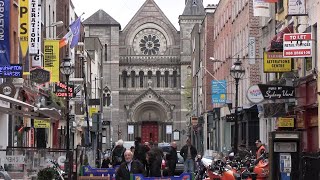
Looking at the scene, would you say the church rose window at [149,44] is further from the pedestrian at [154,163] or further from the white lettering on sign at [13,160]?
the white lettering on sign at [13,160]

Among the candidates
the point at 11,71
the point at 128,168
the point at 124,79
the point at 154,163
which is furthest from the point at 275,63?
the point at 124,79

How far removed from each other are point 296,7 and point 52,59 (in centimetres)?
1378

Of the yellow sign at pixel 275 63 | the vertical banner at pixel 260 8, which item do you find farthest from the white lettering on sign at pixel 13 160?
the vertical banner at pixel 260 8

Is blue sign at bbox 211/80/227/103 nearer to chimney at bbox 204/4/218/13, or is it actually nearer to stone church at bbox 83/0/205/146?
chimney at bbox 204/4/218/13

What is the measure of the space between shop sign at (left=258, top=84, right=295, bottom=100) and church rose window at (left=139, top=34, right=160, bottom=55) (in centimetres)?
9159

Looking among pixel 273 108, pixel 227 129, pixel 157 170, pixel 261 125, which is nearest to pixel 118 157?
pixel 157 170

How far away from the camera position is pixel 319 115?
95.7 ft

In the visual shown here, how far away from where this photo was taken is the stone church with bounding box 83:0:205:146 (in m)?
121

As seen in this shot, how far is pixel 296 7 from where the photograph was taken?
30.0 m

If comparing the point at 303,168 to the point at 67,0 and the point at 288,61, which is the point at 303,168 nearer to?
the point at 288,61

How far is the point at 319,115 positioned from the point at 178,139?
3557 inches

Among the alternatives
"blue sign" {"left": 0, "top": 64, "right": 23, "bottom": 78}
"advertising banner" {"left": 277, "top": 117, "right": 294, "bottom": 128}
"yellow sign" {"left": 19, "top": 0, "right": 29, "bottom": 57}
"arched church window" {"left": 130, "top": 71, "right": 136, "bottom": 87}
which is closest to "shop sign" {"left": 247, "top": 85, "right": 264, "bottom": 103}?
"advertising banner" {"left": 277, "top": 117, "right": 294, "bottom": 128}

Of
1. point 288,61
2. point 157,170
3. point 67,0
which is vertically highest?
point 67,0

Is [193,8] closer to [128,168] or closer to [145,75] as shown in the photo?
[145,75]
